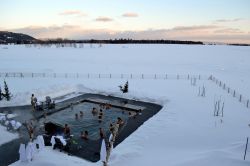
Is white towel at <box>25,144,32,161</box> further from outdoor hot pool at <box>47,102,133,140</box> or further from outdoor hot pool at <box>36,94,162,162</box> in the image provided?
outdoor hot pool at <box>47,102,133,140</box>

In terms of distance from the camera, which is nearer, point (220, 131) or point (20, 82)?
point (220, 131)

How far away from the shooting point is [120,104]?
22031mm

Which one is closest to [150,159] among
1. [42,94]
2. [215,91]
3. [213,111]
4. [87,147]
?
[87,147]

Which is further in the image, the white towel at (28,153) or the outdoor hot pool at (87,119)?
the outdoor hot pool at (87,119)

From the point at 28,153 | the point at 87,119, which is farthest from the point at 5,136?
the point at 87,119

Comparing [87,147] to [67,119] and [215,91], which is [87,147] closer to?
[67,119]

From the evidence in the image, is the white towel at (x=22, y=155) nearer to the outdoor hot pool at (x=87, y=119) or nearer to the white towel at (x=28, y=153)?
the white towel at (x=28, y=153)

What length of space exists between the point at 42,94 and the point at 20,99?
8.36 ft

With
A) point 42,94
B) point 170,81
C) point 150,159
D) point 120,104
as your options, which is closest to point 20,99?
point 42,94

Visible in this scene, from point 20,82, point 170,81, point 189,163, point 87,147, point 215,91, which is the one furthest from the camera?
point 170,81

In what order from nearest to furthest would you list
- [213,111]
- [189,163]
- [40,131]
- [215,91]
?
1. [189,163]
2. [40,131]
3. [213,111]
4. [215,91]

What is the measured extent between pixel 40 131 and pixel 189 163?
9.35m

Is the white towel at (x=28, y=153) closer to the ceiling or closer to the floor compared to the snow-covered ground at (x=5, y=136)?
closer to the ceiling

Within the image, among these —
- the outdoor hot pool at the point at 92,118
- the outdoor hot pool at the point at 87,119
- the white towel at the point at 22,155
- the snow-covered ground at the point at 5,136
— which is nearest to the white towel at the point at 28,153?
the white towel at the point at 22,155
